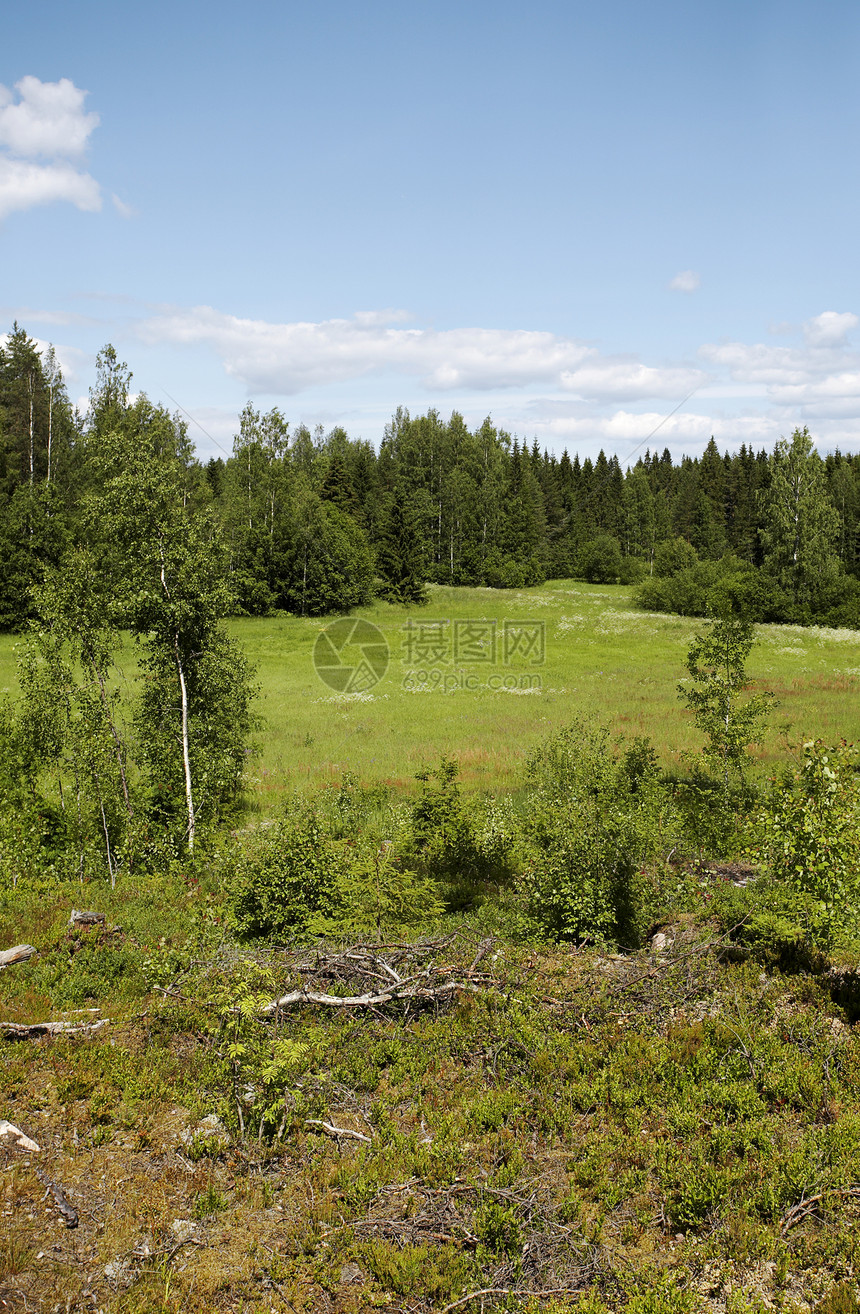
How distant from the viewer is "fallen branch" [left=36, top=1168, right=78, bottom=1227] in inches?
266

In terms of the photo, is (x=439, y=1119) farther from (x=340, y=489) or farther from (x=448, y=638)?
(x=340, y=489)

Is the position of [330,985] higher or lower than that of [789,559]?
lower

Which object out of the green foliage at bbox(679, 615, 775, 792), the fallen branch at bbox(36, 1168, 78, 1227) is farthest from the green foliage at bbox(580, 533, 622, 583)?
the fallen branch at bbox(36, 1168, 78, 1227)

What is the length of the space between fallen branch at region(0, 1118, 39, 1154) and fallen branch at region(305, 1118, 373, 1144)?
280cm

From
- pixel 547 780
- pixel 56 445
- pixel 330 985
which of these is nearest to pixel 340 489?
pixel 56 445

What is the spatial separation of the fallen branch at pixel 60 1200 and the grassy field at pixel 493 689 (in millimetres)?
17266

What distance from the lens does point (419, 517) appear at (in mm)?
85562

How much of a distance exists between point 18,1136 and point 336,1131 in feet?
10.9

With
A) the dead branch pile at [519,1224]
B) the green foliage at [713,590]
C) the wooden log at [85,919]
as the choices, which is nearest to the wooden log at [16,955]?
the wooden log at [85,919]

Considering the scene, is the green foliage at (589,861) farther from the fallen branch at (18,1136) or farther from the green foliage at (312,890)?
the fallen branch at (18,1136)

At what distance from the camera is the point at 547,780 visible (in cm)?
2130

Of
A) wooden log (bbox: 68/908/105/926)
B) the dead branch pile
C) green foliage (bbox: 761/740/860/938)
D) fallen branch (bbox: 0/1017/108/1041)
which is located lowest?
wooden log (bbox: 68/908/105/926)

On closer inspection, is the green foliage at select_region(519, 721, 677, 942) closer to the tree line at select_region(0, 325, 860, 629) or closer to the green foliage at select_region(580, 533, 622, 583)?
the tree line at select_region(0, 325, 860, 629)

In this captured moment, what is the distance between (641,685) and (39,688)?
120 feet
